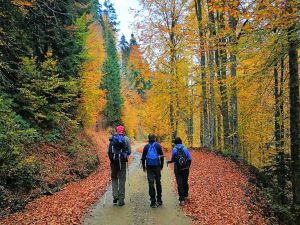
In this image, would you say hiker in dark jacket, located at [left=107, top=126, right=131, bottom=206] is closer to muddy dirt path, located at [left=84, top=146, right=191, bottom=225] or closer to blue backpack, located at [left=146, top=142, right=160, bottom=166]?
muddy dirt path, located at [left=84, top=146, right=191, bottom=225]

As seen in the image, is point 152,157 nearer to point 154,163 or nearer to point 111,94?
point 154,163

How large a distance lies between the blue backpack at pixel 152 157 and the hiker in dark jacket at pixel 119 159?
67 centimetres

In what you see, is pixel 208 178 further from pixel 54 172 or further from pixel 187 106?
pixel 187 106

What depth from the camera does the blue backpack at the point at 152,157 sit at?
907 cm

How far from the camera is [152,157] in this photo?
358 inches

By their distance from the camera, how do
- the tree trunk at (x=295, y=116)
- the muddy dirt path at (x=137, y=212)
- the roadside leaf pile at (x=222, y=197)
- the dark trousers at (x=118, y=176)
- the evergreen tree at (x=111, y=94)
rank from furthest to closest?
1. the evergreen tree at (x=111, y=94)
2. the dark trousers at (x=118, y=176)
3. the tree trunk at (x=295, y=116)
4. the roadside leaf pile at (x=222, y=197)
5. the muddy dirt path at (x=137, y=212)

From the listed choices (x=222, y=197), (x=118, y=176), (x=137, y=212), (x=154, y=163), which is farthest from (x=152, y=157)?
(x=222, y=197)

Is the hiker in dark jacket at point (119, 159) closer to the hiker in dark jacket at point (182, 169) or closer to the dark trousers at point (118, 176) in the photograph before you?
the dark trousers at point (118, 176)

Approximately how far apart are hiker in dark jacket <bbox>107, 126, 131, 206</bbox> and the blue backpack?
67cm

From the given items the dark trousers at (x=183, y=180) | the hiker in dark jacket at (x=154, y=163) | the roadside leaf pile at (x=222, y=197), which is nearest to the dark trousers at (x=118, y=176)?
the hiker in dark jacket at (x=154, y=163)

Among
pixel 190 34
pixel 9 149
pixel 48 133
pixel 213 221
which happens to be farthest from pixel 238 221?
pixel 190 34

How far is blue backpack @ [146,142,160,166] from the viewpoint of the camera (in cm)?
→ 907

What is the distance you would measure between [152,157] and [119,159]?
3.38 ft

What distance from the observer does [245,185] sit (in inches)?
471
